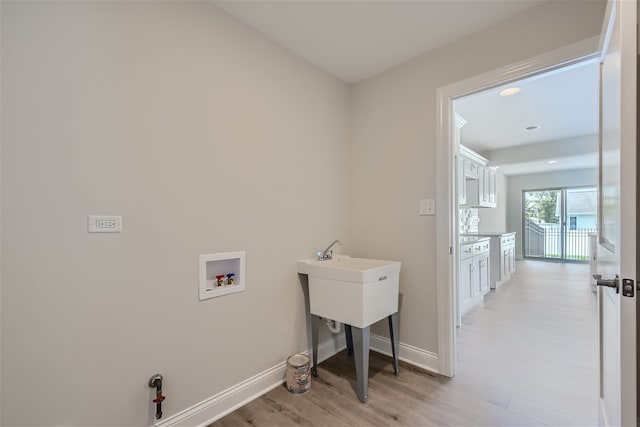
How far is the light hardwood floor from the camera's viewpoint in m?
1.64

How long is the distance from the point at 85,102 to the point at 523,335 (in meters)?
3.77

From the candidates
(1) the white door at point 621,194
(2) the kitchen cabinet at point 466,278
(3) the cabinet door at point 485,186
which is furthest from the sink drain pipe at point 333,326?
(3) the cabinet door at point 485,186

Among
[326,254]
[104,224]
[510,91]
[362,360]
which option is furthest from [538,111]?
[104,224]

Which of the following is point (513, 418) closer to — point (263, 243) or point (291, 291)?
point (291, 291)

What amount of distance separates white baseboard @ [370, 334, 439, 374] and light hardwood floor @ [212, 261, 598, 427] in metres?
0.06

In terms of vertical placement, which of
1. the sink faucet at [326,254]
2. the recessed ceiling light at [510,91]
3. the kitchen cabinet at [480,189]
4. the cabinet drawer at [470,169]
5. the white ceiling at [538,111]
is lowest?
the sink faucet at [326,254]

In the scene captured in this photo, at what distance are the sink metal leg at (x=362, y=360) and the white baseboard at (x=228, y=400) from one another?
0.56 meters

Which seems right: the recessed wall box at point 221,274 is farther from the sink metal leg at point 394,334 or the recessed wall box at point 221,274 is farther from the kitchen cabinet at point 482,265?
the kitchen cabinet at point 482,265

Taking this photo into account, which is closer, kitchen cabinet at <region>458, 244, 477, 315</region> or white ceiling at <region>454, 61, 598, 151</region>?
white ceiling at <region>454, 61, 598, 151</region>

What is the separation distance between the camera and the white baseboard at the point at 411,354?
2.17 m

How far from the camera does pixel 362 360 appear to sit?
5.96 ft

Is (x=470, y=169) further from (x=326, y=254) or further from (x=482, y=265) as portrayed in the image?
(x=326, y=254)

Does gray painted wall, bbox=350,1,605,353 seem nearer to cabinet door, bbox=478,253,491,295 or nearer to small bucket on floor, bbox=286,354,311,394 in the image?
small bucket on floor, bbox=286,354,311,394

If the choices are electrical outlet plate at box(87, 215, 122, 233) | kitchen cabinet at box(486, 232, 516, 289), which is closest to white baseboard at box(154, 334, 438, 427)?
electrical outlet plate at box(87, 215, 122, 233)
